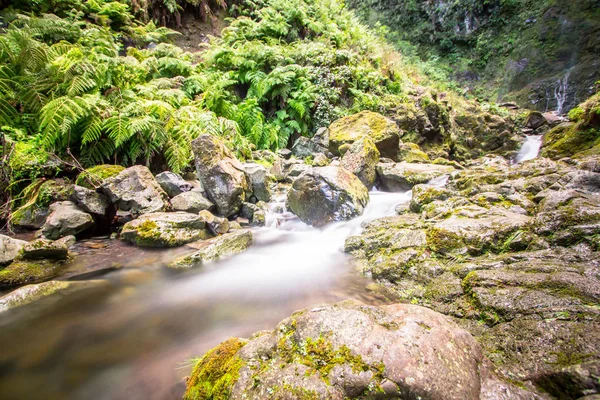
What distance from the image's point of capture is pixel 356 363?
1.21m

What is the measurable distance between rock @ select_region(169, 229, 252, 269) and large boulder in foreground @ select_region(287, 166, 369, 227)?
4.13 feet

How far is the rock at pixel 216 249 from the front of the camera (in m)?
3.62

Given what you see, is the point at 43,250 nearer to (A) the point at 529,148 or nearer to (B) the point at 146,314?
(B) the point at 146,314

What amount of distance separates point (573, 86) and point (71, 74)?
21.6 metres

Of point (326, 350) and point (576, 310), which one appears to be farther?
point (576, 310)

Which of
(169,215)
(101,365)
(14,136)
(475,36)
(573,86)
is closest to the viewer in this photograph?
(101,365)

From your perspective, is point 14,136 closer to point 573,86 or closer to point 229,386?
point 229,386

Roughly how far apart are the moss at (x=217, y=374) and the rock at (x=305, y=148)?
22.6ft

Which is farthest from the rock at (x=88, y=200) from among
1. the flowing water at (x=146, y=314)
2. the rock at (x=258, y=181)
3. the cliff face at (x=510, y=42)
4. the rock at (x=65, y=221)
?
the cliff face at (x=510, y=42)

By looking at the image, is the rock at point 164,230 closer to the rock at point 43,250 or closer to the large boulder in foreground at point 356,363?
the rock at point 43,250

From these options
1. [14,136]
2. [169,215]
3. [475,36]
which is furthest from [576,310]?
[475,36]

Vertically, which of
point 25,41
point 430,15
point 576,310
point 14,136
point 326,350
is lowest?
point 576,310

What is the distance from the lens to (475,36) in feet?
64.8

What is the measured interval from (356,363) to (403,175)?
5355 millimetres
